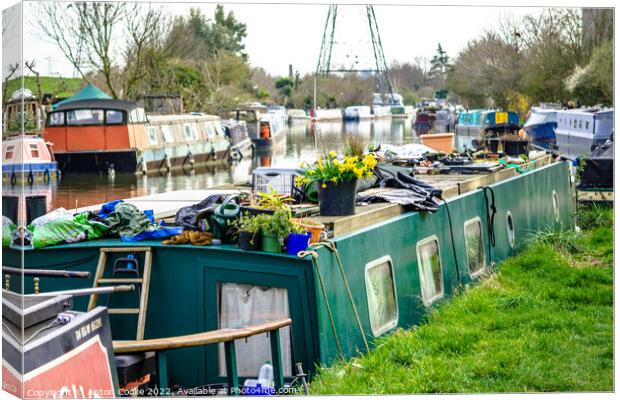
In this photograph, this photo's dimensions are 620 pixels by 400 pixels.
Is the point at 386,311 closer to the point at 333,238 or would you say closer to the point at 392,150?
the point at 333,238

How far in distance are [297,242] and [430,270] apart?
2.58 m

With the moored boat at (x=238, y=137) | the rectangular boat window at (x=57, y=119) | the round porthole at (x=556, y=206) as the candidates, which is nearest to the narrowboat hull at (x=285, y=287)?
the round porthole at (x=556, y=206)

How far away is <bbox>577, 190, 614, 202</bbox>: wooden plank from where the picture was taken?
15.0 meters

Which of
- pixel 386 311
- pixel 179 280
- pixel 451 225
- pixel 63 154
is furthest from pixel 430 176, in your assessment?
pixel 63 154

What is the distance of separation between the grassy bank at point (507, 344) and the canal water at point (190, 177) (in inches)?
348

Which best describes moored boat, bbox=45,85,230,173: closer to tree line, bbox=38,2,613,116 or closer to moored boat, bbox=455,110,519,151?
tree line, bbox=38,2,613,116

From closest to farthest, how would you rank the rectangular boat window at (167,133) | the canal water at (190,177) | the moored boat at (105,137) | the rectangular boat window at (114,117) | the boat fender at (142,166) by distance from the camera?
the canal water at (190,177) < the moored boat at (105,137) < the rectangular boat window at (114,117) < the boat fender at (142,166) < the rectangular boat window at (167,133)

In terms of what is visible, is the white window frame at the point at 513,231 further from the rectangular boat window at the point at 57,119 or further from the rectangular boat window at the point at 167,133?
the rectangular boat window at the point at 167,133

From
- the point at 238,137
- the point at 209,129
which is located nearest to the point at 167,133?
the point at 209,129

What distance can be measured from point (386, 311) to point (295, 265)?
1.44 meters

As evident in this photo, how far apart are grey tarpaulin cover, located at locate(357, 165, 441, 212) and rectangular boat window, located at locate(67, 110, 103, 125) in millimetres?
22610

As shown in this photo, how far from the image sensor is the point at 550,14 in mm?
14688

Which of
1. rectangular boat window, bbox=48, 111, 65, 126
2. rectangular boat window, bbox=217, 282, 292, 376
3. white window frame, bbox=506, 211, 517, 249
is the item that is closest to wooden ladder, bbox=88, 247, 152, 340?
rectangular boat window, bbox=217, 282, 292, 376

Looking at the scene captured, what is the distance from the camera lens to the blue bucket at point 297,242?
653 centimetres
